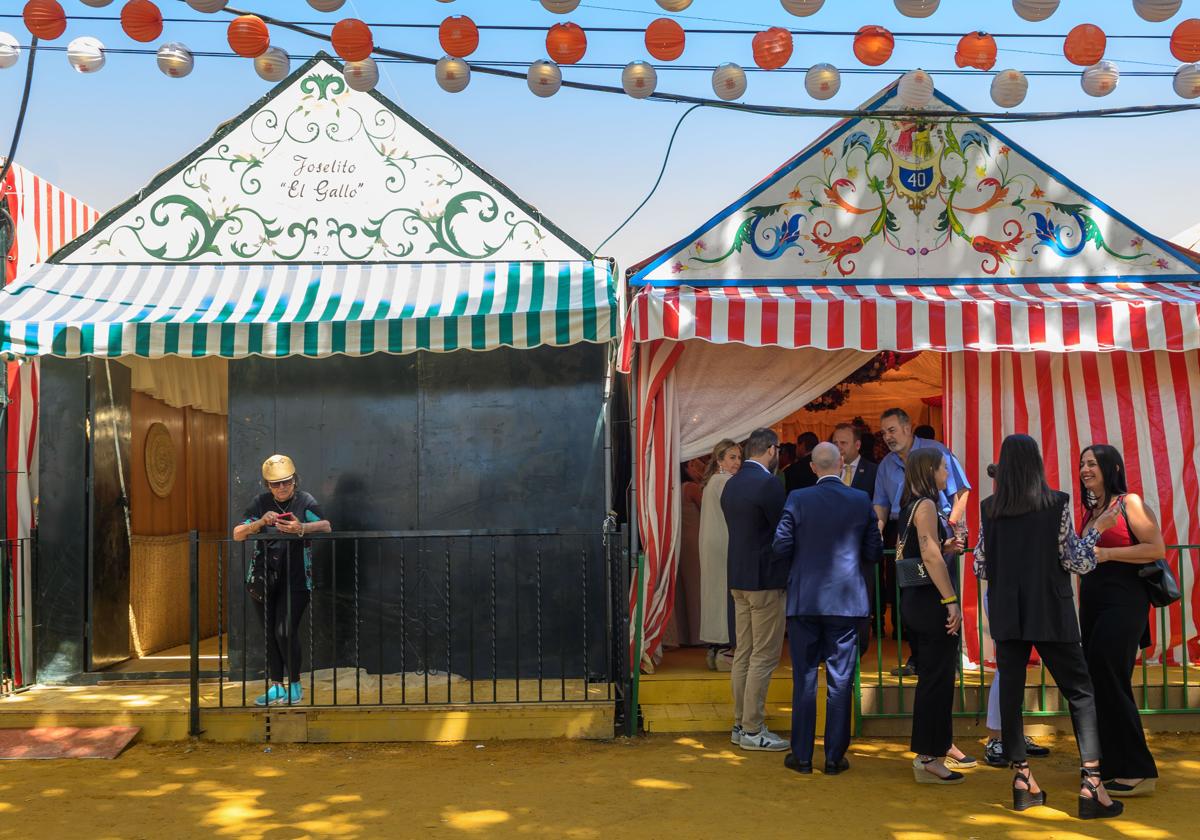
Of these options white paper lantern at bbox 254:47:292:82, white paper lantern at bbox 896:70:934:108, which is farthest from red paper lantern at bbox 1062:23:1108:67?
white paper lantern at bbox 254:47:292:82

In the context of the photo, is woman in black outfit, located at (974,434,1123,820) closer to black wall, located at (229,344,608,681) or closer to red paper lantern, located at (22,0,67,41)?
black wall, located at (229,344,608,681)

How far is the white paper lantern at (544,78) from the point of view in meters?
7.39

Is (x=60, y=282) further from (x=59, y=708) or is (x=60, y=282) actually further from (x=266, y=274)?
(x=59, y=708)

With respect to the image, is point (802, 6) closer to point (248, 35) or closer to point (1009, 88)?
point (1009, 88)

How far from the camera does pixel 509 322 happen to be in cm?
735

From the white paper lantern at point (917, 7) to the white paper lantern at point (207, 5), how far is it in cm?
373

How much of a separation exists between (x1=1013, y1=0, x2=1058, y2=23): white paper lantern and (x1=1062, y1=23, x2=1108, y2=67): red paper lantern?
1.61 feet

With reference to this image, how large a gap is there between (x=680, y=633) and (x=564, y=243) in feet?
9.94

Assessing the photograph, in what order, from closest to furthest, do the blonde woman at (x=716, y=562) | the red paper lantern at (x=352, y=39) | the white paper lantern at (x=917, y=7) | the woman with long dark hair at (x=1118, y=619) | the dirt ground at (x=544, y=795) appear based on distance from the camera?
the dirt ground at (x=544, y=795) < the woman with long dark hair at (x=1118, y=619) < the white paper lantern at (x=917, y=7) < the red paper lantern at (x=352, y=39) < the blonde woman at (x=716, y=562)

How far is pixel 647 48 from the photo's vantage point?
7.15m

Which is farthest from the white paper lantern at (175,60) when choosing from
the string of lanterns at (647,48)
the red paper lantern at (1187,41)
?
the red paper lantern at (1187,41)

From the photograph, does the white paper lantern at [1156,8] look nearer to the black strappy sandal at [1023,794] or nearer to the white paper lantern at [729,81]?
the white paper lantern at [729,81]

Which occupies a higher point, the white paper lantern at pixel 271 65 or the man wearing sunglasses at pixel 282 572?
the white paper lantern at pixel 271 65

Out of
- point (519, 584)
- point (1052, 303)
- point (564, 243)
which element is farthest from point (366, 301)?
point (1052, 303)
